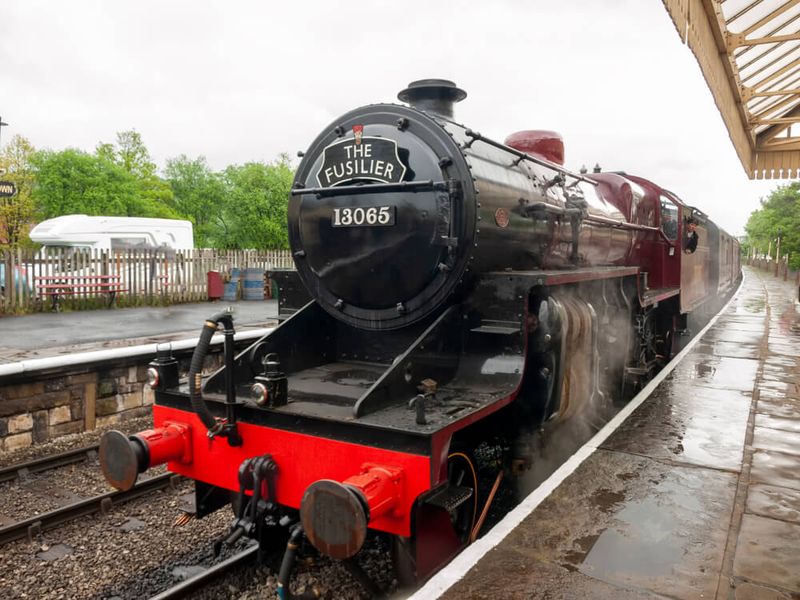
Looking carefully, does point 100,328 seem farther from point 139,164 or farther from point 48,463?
point 139,164

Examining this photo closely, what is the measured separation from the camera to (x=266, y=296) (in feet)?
56.1

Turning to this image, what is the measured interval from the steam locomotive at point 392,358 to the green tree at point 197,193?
45.6 metres

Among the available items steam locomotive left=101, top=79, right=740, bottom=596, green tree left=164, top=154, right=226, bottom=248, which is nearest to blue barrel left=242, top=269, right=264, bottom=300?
steam locomotive left=101, top=79, right=740, bottom=596

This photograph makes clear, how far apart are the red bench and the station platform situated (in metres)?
11.3

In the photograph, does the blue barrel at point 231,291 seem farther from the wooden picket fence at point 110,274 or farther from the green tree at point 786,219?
the green tree at point 786,219

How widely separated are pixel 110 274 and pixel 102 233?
201 inches

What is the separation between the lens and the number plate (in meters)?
3.84

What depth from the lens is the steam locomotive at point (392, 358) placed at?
121 inches

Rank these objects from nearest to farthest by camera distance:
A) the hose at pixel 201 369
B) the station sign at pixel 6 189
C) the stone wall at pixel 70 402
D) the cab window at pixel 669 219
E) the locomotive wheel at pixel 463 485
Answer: the hose at pixel 201 369
the locomotive wheel at pixel 463 485
the stone wall at pixel 70 402
the cab window at pixel 669 219
the station sign at pixel 6 189

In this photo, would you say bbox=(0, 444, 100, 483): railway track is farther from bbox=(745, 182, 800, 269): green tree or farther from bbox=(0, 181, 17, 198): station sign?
bbox=(745, 182, 800, 269): green tree

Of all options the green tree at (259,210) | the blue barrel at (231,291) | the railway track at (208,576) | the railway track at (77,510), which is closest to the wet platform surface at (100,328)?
the blue barrel at (231,291)

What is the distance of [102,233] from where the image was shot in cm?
1820

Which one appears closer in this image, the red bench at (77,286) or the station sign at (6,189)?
the station sign at (6,189)

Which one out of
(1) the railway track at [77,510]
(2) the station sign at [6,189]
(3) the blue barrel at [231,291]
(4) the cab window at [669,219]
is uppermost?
(2) the station sign at [6,189]
